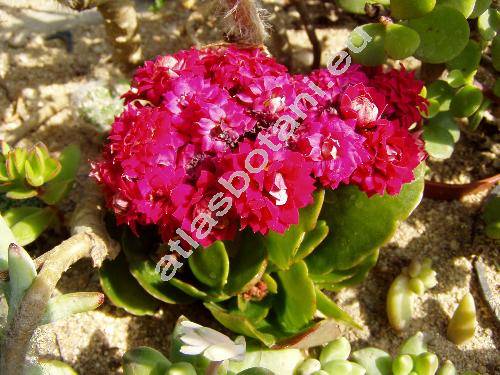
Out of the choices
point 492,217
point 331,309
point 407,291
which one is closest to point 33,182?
point 331,309

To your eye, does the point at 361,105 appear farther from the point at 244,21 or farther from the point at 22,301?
the point at 22,301

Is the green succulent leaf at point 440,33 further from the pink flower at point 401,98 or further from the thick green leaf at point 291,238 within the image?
the thick green leaf at point 291,238

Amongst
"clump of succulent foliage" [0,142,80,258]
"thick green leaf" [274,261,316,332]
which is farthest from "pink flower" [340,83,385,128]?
"clump of succulent foliage" [0,142,80,258]

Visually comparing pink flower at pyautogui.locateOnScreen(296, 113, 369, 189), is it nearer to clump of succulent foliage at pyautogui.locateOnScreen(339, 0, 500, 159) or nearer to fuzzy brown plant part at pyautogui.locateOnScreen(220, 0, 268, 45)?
clump of succulent foliage at pyautogui.locateOnScreen(339, 0, 500, 159)

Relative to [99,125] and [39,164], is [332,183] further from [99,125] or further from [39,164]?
[99,125]

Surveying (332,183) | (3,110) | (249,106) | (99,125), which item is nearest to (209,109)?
(249,106)
